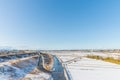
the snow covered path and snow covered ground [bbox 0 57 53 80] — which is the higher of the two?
the snow covered path

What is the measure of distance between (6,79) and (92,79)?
17.8ft

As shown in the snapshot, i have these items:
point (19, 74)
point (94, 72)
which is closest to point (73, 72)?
point (94, 72)

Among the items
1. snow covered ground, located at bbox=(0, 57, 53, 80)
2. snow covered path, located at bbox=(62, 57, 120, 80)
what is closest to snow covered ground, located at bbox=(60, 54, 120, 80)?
snow covered path, located at bbox=(62, 57, 120, 80)

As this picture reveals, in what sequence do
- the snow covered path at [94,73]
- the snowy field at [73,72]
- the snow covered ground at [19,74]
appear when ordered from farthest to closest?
the snow covered ground at [19,74] → the snowy field at [73,72] → the snow covered path at [94,73]

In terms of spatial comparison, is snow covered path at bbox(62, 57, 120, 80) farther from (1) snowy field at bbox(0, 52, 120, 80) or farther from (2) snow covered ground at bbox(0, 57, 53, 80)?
(2) snow covered ground at bbox(0, 57, 53, 80)

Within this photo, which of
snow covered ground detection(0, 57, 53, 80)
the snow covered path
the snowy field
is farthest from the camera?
snow covered ground detection(0, 57, 53, 80)

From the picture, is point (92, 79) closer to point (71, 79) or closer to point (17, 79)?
point (71, 79)

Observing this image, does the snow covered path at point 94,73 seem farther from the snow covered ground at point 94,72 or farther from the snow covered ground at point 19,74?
the snow covered ground at point 19,74

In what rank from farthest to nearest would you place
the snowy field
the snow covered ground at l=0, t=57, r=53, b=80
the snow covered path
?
1. the snow covered ground at l=0, t=57, r=53, b=80
2. the snowy field
3. the snow covered path

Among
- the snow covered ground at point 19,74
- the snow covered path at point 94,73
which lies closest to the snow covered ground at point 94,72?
the snow covered path at point 94,73

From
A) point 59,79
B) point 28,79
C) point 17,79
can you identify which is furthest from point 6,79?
point 59,79

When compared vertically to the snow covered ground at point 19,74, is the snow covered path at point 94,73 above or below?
above

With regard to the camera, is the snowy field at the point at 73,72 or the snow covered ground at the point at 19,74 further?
the snow covered ground at the point at 19,74

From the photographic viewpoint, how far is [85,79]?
9.15m
